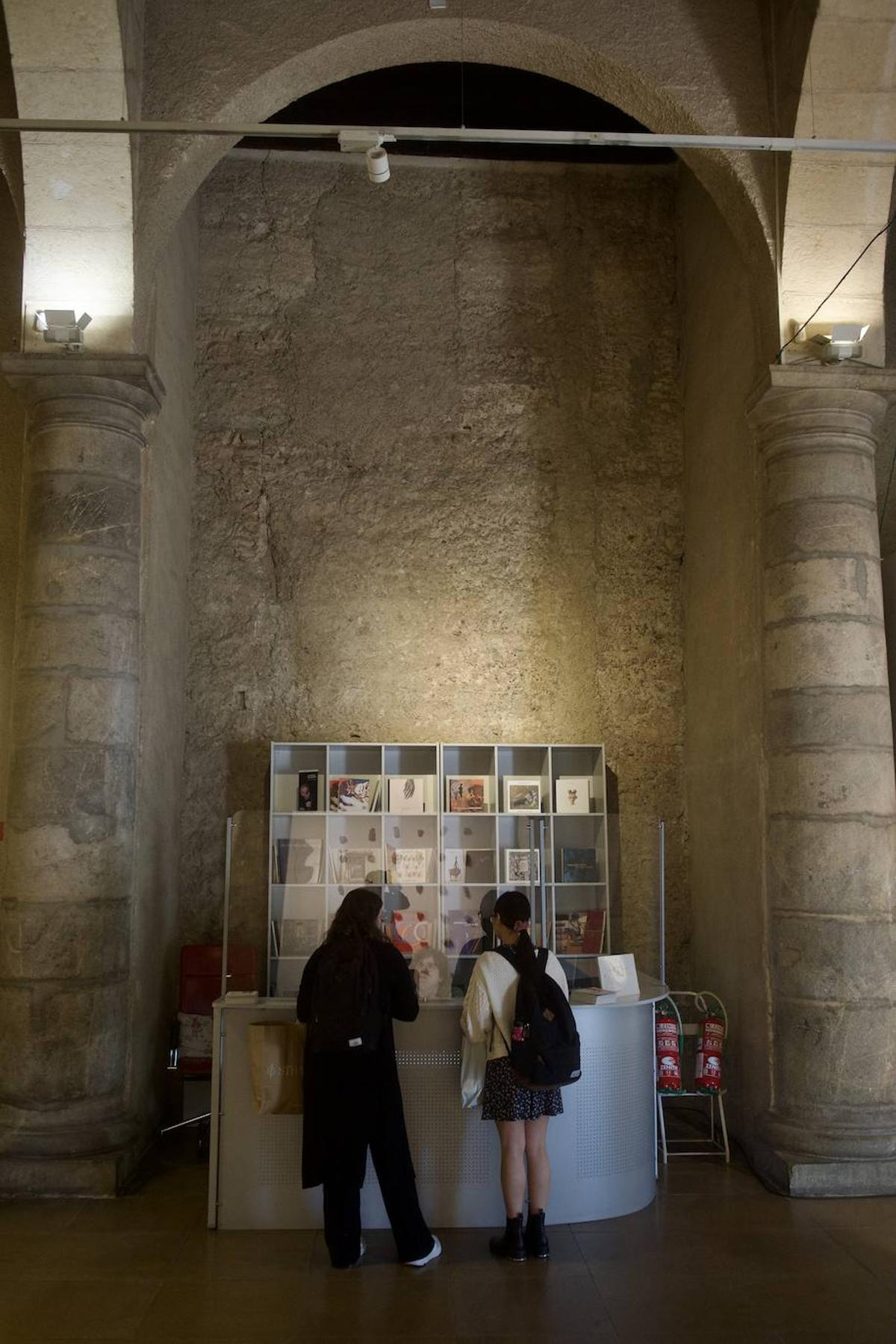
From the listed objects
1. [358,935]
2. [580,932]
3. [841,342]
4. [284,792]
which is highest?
[841,342]

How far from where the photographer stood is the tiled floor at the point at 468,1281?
3.87 metres

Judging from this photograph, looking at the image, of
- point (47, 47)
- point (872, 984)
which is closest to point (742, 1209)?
point (872, 984)

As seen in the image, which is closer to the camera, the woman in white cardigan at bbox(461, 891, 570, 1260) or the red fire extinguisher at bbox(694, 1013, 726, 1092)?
the woman in white cardigan at bbox(461, 891, 570, 1260)

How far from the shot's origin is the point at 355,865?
6988mm

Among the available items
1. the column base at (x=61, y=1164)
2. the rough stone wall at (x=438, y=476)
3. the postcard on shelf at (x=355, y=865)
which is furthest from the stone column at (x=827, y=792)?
the column base at (x=61, y=1164)

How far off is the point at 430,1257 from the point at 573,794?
333 centimetres

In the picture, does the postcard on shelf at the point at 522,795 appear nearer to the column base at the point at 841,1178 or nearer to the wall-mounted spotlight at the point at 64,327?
the column base at the point at 841,1178

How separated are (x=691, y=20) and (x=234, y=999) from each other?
5634 mm

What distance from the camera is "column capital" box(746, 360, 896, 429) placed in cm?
571

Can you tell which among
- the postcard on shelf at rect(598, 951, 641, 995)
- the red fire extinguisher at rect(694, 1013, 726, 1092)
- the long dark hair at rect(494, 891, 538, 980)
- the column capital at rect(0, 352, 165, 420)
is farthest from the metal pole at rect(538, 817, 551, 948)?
the column capital at rect(0, 352, 165, 420)

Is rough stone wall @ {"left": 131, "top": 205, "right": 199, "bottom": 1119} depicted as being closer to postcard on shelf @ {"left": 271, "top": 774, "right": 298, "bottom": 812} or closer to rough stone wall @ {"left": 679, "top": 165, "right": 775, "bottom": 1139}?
postcard on shelf @ {"left": 271, "top": 774, "right": 298, "bottom": 812}

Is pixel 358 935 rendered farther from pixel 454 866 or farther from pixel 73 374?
pixel 73 374

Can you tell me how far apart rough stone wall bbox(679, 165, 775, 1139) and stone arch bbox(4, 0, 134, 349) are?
353 cm

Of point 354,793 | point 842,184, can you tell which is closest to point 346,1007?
point 354,793
